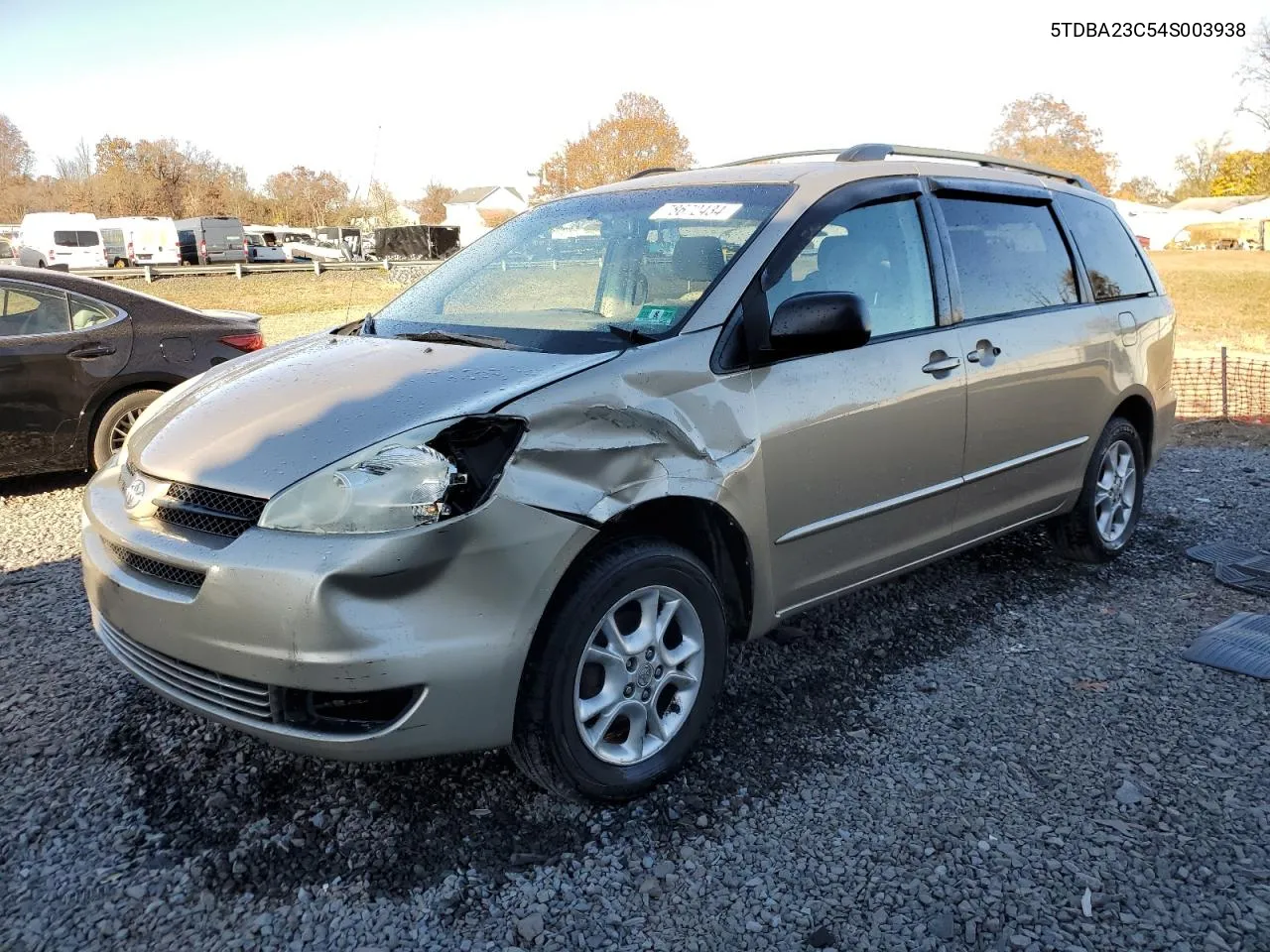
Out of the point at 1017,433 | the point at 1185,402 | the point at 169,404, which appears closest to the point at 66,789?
the point at 169,404

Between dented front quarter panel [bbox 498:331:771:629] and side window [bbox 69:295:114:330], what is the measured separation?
5038mm

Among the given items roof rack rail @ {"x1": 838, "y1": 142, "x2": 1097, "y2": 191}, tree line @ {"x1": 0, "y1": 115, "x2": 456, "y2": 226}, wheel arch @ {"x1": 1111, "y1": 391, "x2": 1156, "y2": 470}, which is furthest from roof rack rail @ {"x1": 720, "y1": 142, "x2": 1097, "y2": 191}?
tree line @ {"x1": 0, "y1": 115, "x2": 456, "y2": 226}

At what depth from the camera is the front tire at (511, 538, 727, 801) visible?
2715mm

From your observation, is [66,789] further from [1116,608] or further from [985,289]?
[1116,608]

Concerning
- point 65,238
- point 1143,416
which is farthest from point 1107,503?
point 65,238

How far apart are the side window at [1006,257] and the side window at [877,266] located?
0.24 m

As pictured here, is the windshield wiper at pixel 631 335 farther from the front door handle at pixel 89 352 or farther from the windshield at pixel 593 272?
the front door handle at pixel 89 352

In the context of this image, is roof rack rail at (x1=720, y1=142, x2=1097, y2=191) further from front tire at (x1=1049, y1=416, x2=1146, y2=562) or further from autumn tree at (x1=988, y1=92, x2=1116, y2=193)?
autumn tree at (x1=988, y1=92, x2=1116, y2=193)

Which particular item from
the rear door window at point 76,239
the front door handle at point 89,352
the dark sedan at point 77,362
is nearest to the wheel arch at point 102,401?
the dark sedan at point 77,362

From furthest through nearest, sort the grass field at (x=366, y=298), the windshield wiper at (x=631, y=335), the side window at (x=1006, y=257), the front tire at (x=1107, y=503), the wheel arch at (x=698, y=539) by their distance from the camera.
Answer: the grass field at (x=366, y=298), the front tire at (x=1107, y=503), the side window at (x=1006, y=257), the windshield wiper at (x=631, y=335), the wheel arch at (x=698, y=539)

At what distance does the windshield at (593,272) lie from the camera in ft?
10.8

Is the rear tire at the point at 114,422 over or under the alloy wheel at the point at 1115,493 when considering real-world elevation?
over

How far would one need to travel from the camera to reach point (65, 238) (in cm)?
4097

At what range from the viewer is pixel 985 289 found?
4145 mm
